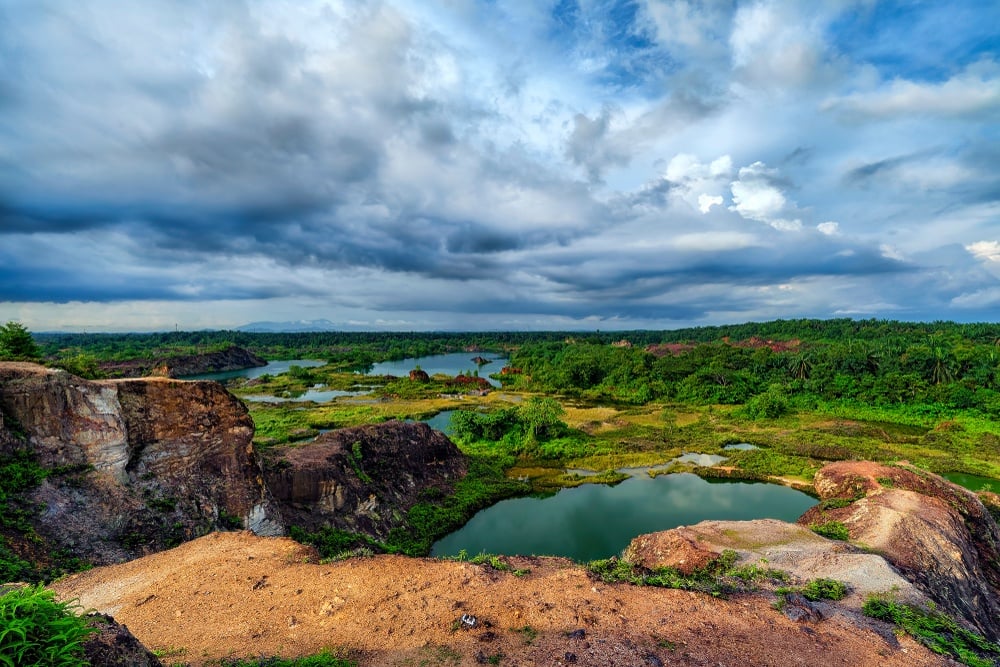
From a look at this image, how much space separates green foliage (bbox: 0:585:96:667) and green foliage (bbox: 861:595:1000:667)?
53.8 feet

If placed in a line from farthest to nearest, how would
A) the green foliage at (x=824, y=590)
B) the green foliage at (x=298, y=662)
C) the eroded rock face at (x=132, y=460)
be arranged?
the eroded rock face at (x=132, y=460), the green foliage at (x=824, y=590), the green foliage at (x=298, y=662)

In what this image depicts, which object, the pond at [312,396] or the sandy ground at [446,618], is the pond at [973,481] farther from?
the pond at [312,396]

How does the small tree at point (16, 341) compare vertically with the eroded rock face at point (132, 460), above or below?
above

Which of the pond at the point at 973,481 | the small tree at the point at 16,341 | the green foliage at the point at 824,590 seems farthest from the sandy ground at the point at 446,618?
the pond at the point at 973,481

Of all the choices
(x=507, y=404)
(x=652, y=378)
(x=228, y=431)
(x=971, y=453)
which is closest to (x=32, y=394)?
(x=228, y=431)

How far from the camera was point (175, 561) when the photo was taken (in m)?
13.7

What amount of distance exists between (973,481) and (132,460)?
56.2m

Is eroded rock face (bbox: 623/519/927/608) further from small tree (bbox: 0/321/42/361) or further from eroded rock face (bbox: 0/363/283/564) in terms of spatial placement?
small tree (bbox: 0/321/42/361)

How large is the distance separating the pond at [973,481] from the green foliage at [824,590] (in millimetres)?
32478

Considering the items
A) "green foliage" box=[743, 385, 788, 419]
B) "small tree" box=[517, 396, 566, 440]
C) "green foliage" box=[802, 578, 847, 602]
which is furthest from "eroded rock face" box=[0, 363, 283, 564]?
"green foliage" box=[743, 385, 788, 419]

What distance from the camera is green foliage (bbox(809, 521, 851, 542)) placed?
18.5m

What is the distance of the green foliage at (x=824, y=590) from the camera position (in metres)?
12.4

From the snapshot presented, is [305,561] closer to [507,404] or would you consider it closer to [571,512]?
[571,512]

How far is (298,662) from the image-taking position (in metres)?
8.35
